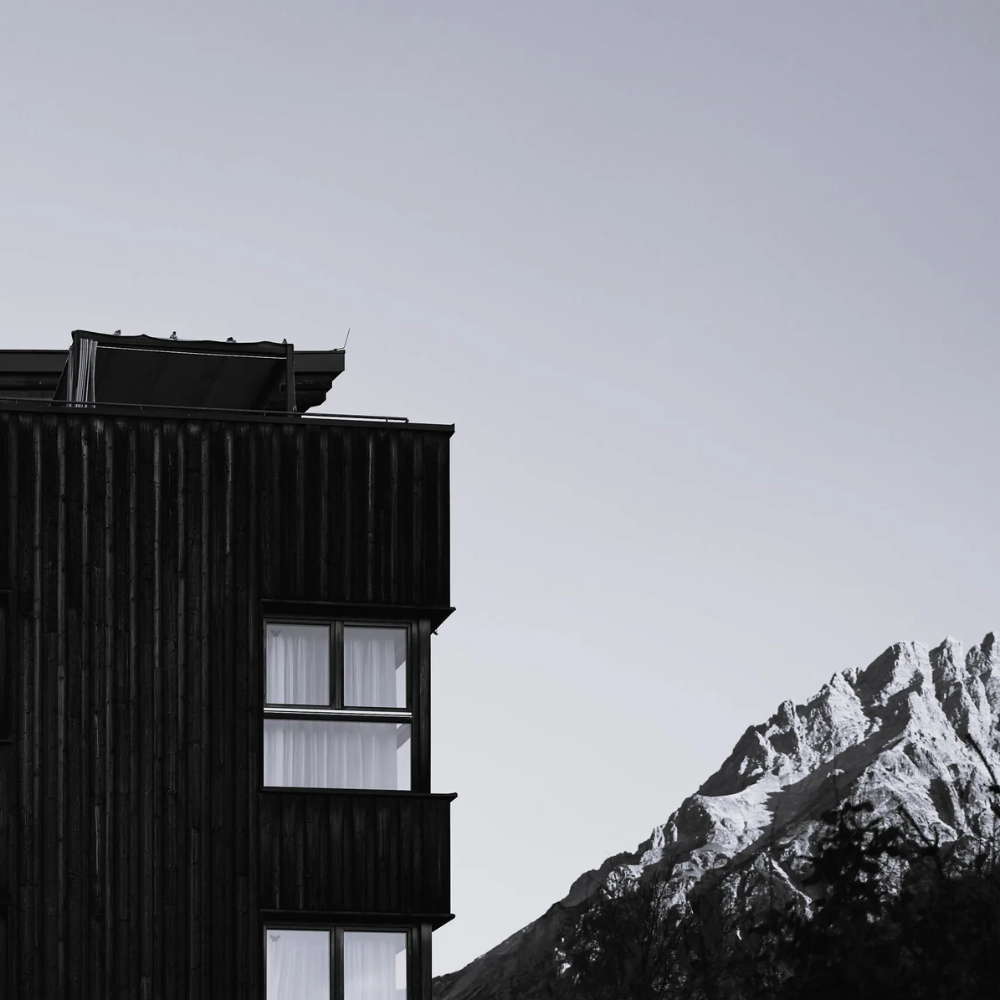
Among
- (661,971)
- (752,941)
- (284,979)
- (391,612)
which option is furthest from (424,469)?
(752,941)

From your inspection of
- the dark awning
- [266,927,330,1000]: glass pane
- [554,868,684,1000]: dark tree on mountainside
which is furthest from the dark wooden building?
[554,868,684,1000]: dark tree on mountainside

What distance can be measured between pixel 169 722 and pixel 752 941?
13859 centimetres

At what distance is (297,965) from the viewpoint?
22.2m

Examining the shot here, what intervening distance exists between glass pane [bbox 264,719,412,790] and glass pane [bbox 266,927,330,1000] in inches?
63.3

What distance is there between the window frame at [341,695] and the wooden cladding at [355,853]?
22 cm

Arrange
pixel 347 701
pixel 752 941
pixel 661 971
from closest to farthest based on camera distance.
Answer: pixel 347 701, pixel 661 971, pixel 752 941

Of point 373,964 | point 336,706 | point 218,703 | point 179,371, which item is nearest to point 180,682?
point 218,703

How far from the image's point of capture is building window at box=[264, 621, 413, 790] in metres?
22.8

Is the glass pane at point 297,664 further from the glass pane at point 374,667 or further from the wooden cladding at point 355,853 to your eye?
the wooden cladding at point 355,853

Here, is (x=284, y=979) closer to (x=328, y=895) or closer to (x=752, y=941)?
(x=328, y=895)

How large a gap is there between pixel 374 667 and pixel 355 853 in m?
2.12

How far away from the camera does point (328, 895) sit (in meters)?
22.3

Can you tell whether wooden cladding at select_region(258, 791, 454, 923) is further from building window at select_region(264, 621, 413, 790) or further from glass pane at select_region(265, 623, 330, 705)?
glass pane at select_region(265, 623, 330, 705)

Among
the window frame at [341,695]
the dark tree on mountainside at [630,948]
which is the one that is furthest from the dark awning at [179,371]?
the dark tree on mountainside at [630,948]
